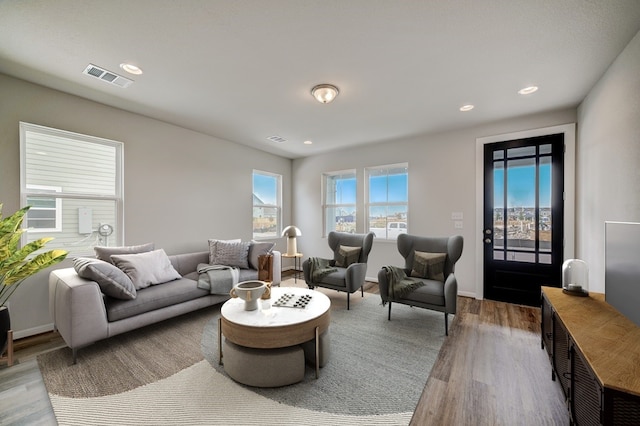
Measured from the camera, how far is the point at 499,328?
289cm

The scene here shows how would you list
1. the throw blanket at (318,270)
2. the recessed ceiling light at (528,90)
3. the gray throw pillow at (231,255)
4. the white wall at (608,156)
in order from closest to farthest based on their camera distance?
the white wall at (608,156), the recessed ceiling light at (528,90), the throw blanket at (318,270), the gray throw pillow at (231,255)

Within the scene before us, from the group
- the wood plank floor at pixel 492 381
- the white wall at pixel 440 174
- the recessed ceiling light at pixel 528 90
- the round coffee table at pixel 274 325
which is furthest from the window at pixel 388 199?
the round coffee table at pixel 274 325

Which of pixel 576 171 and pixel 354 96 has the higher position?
pixel 354 96

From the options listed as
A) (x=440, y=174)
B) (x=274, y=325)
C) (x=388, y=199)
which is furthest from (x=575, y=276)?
(x=388, y=199)

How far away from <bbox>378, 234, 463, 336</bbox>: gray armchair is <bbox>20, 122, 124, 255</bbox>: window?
3.52 metres

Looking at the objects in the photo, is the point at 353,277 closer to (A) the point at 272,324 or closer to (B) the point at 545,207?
(A) the point at 272,324

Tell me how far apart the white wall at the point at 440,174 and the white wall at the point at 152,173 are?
207 cm

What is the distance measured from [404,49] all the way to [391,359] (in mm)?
2632

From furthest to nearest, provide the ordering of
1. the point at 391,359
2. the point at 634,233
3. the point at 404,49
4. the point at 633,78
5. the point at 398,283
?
the point at 398,283 < the point at 391,359 < the point at 404,49 < the point at 633,78 < the point at 634,233

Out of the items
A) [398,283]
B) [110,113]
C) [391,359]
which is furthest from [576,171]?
[110,113]

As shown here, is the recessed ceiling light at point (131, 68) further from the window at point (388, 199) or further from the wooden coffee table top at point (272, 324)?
the window at point (388, 199)

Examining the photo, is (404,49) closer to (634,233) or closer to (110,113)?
(634,233)

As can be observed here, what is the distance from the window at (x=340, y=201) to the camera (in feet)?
17.6

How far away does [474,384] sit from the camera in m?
1.95
